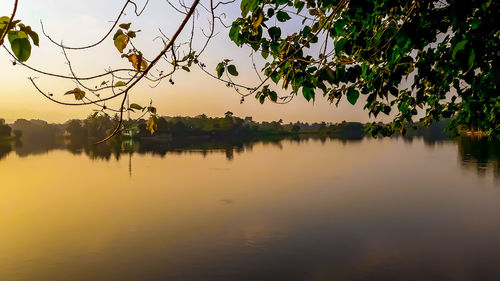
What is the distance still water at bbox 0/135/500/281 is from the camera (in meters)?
17.8

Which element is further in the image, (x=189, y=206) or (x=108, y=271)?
(x=189, y=206)

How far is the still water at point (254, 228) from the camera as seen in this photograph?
1781 centimetres

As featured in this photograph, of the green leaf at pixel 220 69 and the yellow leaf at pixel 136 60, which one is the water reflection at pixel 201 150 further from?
the yellow leaf at pixel 136 60

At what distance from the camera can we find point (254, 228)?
2473cm

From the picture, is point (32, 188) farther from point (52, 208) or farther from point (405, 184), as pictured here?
point (405, 184)

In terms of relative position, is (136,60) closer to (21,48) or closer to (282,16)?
(21,48)

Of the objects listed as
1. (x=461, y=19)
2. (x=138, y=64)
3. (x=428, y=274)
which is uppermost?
(x=461, y=19)

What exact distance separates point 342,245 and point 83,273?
13.7 meters

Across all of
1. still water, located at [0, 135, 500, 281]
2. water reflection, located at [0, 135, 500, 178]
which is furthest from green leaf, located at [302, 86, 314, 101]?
water reflection, located at [0, 135, 500, 178]

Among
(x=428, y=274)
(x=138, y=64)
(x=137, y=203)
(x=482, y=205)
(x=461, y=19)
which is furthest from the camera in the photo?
(x=137, y=203)

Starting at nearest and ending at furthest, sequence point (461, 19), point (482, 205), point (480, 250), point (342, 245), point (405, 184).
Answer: point (461, 19) < point (480, 250) < point (342, 245) < point (482, 205) < point (405, 184)

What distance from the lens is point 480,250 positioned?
19.6 metres

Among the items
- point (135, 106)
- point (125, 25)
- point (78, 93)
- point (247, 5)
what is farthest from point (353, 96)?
point (78, 93)

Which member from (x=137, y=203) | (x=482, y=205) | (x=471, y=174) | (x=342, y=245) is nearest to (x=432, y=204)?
(x=482, y=205)
